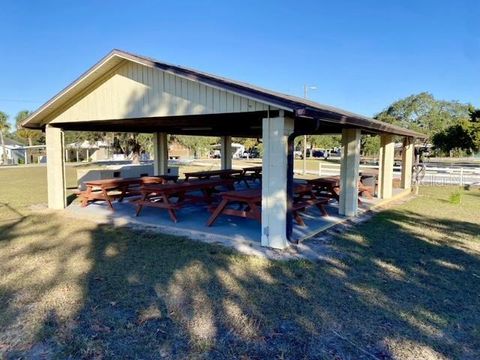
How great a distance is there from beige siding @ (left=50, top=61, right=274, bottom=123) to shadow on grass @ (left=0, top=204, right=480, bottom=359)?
240 cm

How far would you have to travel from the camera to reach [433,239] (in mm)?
6387

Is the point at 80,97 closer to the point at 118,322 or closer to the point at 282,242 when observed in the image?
the point at 282,242

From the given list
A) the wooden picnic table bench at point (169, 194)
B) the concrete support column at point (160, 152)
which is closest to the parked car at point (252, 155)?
the concrete support column at point (160, 152)

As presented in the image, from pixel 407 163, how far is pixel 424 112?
29866 mm

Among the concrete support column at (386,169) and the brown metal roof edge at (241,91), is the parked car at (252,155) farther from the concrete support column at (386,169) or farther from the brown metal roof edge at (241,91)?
the brown metal roof edge at (241,91)

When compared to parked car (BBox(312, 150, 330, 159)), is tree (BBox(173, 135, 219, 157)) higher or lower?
higher

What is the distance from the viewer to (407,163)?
14031 millimetres

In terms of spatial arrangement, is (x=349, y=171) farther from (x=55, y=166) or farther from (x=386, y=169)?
(x=55, y=166)

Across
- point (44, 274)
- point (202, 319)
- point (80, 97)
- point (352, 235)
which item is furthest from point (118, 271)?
point (80, 97)

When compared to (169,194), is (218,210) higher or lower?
lower

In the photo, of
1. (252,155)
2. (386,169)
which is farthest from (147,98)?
(252,155)

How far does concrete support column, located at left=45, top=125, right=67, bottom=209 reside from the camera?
9.14 meters

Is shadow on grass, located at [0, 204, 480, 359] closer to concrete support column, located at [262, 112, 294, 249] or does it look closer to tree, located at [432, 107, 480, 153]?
concrete support column, located at [262, 112, 294, 249]

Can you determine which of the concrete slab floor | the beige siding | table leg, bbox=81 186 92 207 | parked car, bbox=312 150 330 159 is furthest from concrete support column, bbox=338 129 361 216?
parked car, bbox=312 150 330 159
